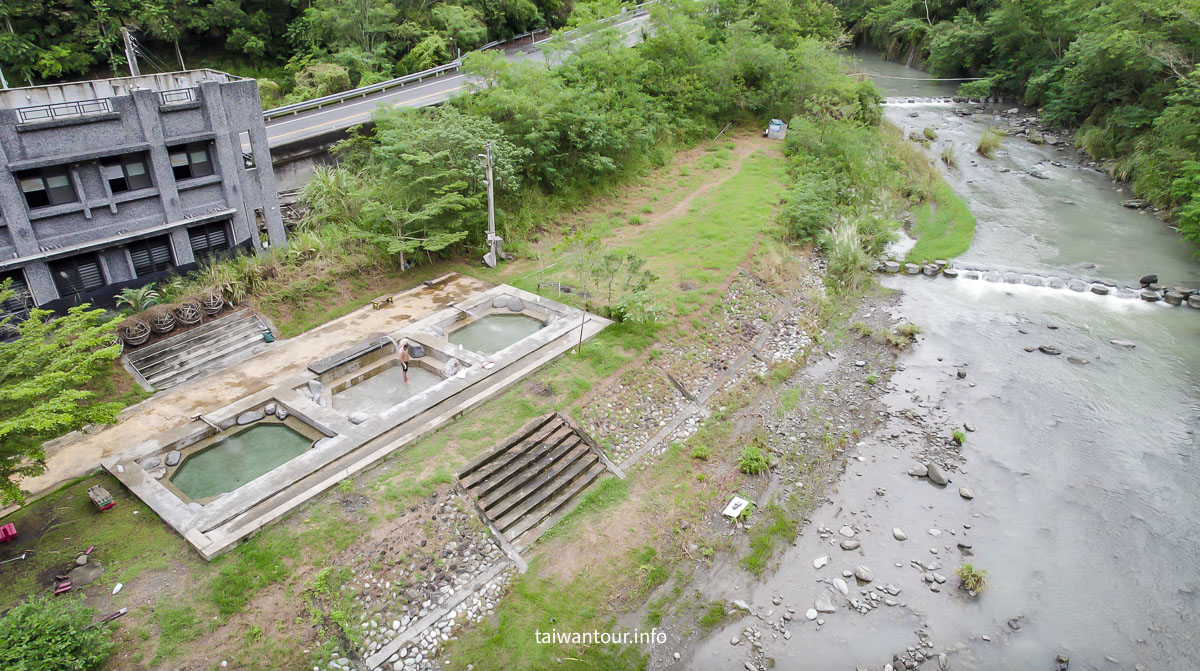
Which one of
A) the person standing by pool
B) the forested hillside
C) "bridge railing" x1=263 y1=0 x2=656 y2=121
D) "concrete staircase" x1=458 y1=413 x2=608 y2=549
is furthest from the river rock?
the forested hillside

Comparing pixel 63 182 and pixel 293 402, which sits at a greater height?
pixel 63 182

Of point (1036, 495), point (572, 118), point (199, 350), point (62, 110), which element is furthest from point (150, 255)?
point (1036, 495)

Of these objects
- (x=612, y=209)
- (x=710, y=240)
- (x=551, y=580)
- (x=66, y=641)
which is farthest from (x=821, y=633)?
(x=612, y=209)

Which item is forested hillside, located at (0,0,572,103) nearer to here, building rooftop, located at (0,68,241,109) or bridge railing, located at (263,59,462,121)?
bridge railing, located at (263,59,462,121)

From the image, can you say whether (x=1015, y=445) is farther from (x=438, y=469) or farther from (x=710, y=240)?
(x=438, y=469)

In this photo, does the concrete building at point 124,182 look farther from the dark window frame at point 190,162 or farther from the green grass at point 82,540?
the green grass at point 82,540

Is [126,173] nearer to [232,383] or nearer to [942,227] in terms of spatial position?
[232,383]

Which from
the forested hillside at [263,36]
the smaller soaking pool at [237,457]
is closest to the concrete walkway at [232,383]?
the smaller soaking pool at [237,457]
